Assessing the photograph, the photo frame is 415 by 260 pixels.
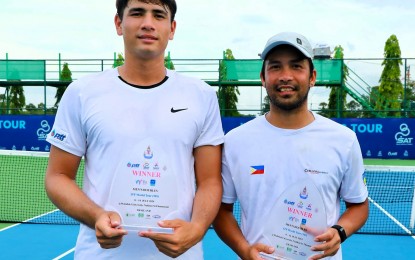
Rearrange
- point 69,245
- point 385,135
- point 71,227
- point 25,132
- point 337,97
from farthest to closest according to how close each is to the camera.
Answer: point 337,97, point 25,132, point 385,135, point 71,227, point 69,245

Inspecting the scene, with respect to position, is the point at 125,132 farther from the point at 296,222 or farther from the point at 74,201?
the point at 296,222

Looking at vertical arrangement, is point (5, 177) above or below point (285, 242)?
below

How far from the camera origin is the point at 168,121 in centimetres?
205

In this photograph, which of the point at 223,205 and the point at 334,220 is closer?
the point at 334,220

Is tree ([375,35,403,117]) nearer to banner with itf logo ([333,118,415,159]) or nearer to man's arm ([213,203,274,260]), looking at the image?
banner with itf logo ([333,118,415,159])

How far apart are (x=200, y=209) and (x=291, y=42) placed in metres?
0.88

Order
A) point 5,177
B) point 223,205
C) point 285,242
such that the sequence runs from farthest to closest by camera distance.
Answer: point 5,177
point 223,205
point 285,242

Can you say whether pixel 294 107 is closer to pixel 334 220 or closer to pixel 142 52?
pixel 334 220

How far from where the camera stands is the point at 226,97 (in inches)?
812

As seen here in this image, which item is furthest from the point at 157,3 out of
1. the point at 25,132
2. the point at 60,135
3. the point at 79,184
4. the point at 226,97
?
the point at 226,97

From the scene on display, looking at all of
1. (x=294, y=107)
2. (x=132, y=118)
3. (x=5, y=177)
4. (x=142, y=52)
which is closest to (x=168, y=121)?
(x=132, y=118)

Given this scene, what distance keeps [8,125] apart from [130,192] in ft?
51.8

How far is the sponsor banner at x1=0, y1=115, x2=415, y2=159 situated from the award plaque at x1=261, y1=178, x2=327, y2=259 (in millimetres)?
13303

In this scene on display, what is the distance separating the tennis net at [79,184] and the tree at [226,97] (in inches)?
269
